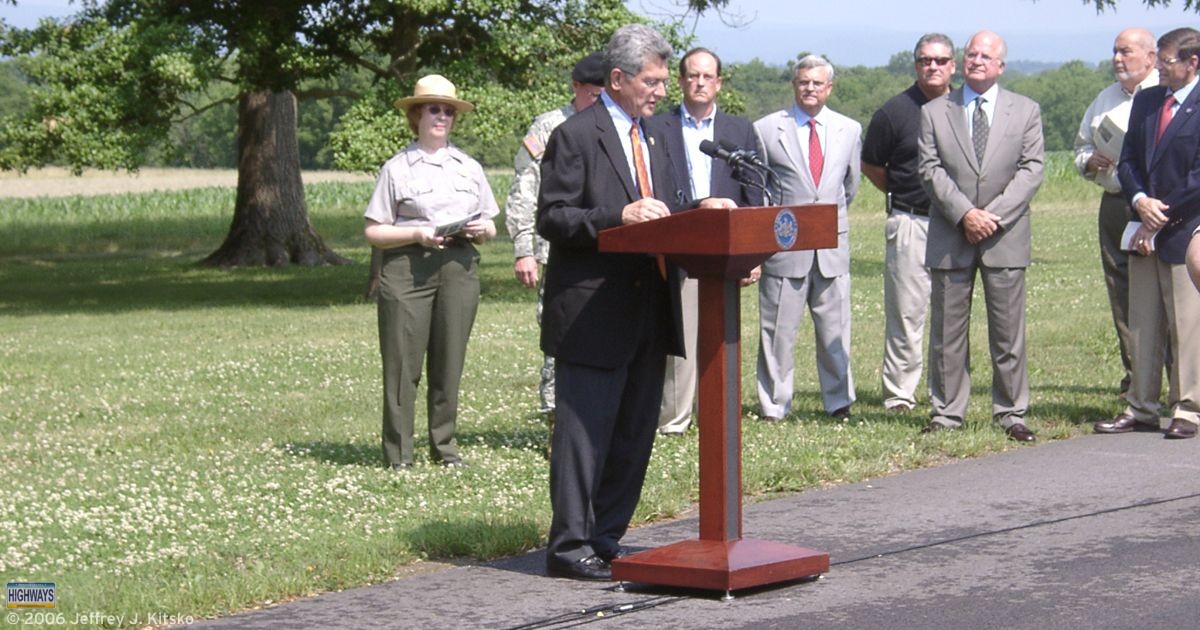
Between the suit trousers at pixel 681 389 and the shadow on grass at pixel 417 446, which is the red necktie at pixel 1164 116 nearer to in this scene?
the suit trousers at pixel 681 389

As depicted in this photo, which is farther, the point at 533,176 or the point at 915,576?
the point at 533,176

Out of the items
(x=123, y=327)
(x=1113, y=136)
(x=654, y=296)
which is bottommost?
(x=123, y=327)

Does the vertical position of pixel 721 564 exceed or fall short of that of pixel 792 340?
it falls short

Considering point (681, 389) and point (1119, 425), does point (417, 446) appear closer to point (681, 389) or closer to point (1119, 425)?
point (681, 389)

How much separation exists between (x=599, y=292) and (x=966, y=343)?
4.20 m

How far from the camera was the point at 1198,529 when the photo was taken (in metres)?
→ 7.47

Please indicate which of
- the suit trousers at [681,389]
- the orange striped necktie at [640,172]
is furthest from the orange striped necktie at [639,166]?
the suit trousers at [681,389]

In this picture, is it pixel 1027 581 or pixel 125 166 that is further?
pixel 125 166

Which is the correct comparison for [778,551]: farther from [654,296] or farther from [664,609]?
[654,296]

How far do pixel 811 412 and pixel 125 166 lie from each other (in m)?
14.1

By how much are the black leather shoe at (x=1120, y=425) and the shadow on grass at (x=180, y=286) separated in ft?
45.3

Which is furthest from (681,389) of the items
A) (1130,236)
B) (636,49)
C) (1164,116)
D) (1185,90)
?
(636,49)

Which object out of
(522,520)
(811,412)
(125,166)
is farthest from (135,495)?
(125,166)

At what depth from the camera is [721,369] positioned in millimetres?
6598
